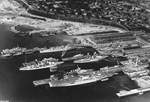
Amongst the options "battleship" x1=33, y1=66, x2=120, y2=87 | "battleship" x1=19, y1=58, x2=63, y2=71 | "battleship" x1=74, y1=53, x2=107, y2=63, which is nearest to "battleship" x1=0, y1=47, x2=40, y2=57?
"battleship" x1=19, y1=58, x2=63, y2=71

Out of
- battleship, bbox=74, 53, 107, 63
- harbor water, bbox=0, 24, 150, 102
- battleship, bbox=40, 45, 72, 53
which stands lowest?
harbor water, bbox=0, 24, 150, 102

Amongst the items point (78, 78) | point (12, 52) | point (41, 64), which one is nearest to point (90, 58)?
point (78, 78)

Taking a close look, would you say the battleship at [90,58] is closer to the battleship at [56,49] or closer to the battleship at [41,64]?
the battleship at [41,64]

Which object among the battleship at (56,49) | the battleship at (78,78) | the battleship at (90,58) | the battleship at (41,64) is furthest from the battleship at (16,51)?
the battleship at (78,78)

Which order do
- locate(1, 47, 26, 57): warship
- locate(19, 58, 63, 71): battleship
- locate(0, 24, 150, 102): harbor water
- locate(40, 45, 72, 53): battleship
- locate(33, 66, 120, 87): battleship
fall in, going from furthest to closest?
locate(40, 45, 72, 53): battleship < locate(1, 47, 26, 57): warship < locate(19, 58, 63, 71): battleship < locate(33, 66, 120, 87): battleship < locate(0, 24, 150, 102): harbor water

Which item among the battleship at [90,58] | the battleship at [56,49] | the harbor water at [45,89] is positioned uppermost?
the battleship at [56,49]

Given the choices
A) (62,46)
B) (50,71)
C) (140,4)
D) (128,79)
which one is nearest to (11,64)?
(50,71)

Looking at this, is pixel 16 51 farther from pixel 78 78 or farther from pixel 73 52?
pixel 78 78

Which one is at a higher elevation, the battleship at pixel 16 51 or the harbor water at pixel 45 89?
the battleship at pixel 16 51

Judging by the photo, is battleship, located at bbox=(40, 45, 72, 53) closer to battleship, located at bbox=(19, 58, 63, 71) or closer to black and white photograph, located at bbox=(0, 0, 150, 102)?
black and white photograph, located at bbox=(0, 0, 150, 102)
